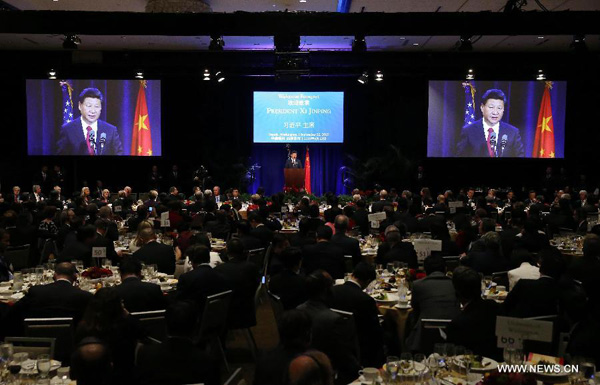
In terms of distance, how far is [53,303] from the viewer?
541 cm

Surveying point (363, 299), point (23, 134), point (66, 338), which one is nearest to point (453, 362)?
point (363, 299)

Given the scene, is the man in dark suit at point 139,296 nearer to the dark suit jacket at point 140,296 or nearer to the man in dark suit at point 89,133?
the dark suit jacket at point 140,296

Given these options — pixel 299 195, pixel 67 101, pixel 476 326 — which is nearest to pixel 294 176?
pixel 299 195

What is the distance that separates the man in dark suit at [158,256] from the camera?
765cm

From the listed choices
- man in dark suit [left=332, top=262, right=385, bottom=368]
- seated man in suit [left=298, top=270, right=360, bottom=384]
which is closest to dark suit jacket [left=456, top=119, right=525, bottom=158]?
man in dark suit [left=332, top=262, right=385, bottom=368]

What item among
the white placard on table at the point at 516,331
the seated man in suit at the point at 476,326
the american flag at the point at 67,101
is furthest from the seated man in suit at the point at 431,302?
the american flag at the point at 67,101

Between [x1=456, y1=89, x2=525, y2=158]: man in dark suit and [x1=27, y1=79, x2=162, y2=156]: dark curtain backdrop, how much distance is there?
35.1 ft

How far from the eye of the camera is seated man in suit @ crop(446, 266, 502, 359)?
4707 millimetres

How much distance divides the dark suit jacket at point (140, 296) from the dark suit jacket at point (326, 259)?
7.72ft

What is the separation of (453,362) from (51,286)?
3.31m

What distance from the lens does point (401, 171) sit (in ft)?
68.6

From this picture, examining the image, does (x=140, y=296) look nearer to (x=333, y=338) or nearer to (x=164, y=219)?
(x=333, y=338)

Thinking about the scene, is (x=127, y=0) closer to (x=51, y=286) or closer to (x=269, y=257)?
(x=269, y=257)

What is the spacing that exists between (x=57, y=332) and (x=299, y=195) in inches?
483
